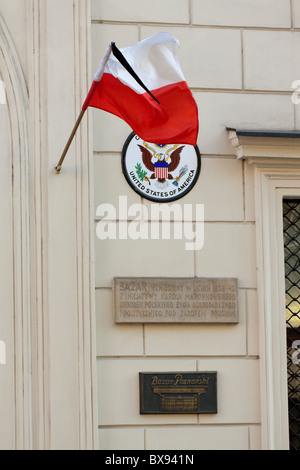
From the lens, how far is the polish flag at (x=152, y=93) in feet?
27.5

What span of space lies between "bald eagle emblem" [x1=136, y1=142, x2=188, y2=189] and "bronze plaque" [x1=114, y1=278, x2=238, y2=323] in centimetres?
89

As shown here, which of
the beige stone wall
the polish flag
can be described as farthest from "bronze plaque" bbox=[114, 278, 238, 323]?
the polish flag

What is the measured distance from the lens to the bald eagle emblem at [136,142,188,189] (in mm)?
9492

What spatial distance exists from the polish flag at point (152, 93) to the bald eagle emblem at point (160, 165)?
1.00m

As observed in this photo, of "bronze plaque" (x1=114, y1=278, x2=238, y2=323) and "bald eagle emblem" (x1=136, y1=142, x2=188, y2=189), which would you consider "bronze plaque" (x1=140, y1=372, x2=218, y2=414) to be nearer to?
"bronze plaque" (x1=114, y1=278, x2=238, y2=323)

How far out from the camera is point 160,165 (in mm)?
9523

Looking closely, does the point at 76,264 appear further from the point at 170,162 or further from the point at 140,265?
the point at 170,162

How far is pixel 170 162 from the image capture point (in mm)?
9547

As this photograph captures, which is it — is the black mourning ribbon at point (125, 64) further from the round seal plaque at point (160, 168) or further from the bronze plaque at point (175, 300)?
the bronze plaque at point (175, 300)

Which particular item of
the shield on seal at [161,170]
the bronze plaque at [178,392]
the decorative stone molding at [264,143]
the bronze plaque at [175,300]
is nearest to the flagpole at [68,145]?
the shield on seal at [161,170]

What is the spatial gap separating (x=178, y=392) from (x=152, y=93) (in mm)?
2598

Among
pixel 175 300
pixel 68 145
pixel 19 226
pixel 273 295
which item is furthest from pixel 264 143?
pixel 19 226

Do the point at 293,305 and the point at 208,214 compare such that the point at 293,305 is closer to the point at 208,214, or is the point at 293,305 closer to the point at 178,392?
the point at 208,214

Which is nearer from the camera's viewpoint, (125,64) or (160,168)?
(125,64)
